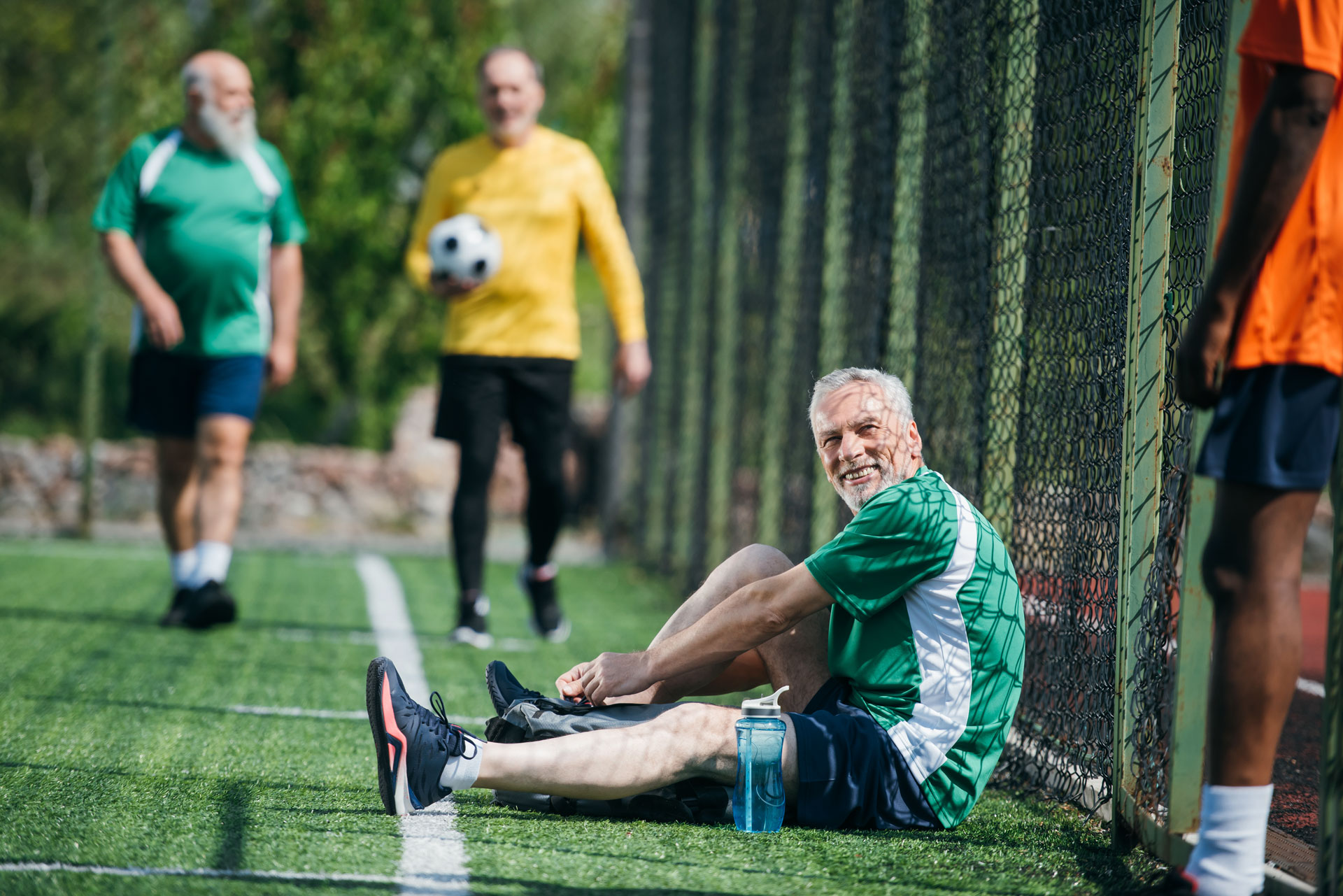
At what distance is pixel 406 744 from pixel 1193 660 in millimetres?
1442

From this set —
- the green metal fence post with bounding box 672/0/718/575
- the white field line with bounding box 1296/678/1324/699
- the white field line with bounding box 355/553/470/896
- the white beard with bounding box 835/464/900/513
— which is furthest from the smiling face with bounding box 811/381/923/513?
the green metal fence post with bounding box 672/0/718/575

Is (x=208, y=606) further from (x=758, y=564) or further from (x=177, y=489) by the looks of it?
(x=758, y=564)

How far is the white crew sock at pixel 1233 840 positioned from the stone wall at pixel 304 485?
8181 mm

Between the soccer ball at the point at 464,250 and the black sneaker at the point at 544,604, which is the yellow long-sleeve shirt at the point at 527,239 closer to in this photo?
the soccer ball at the point at 464,250

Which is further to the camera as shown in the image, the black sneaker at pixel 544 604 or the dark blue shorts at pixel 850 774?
the black sneaker at pixel 544 604

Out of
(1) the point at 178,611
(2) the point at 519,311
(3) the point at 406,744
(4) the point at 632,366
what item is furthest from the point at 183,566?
(3) the point at 406,744

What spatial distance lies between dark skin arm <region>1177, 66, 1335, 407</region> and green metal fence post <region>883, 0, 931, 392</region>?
1955 mm

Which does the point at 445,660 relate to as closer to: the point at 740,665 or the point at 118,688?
the point at 118,688

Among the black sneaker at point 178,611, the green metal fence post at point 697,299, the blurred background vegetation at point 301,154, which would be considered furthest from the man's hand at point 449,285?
the blurred background vegetation at point 301,154

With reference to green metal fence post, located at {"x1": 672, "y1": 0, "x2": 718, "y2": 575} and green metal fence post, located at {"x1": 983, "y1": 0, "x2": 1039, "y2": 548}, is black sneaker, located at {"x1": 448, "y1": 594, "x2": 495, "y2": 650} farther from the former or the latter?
green metal fence post, located at {"x1": 983, "y1": 0, "x2": 1039, "y2": 548}

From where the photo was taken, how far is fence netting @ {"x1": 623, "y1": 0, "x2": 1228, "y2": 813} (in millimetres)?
2729

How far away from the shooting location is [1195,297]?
8.60 ft

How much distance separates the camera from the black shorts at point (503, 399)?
5.23 metres

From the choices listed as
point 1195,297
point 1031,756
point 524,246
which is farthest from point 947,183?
point 524,246
